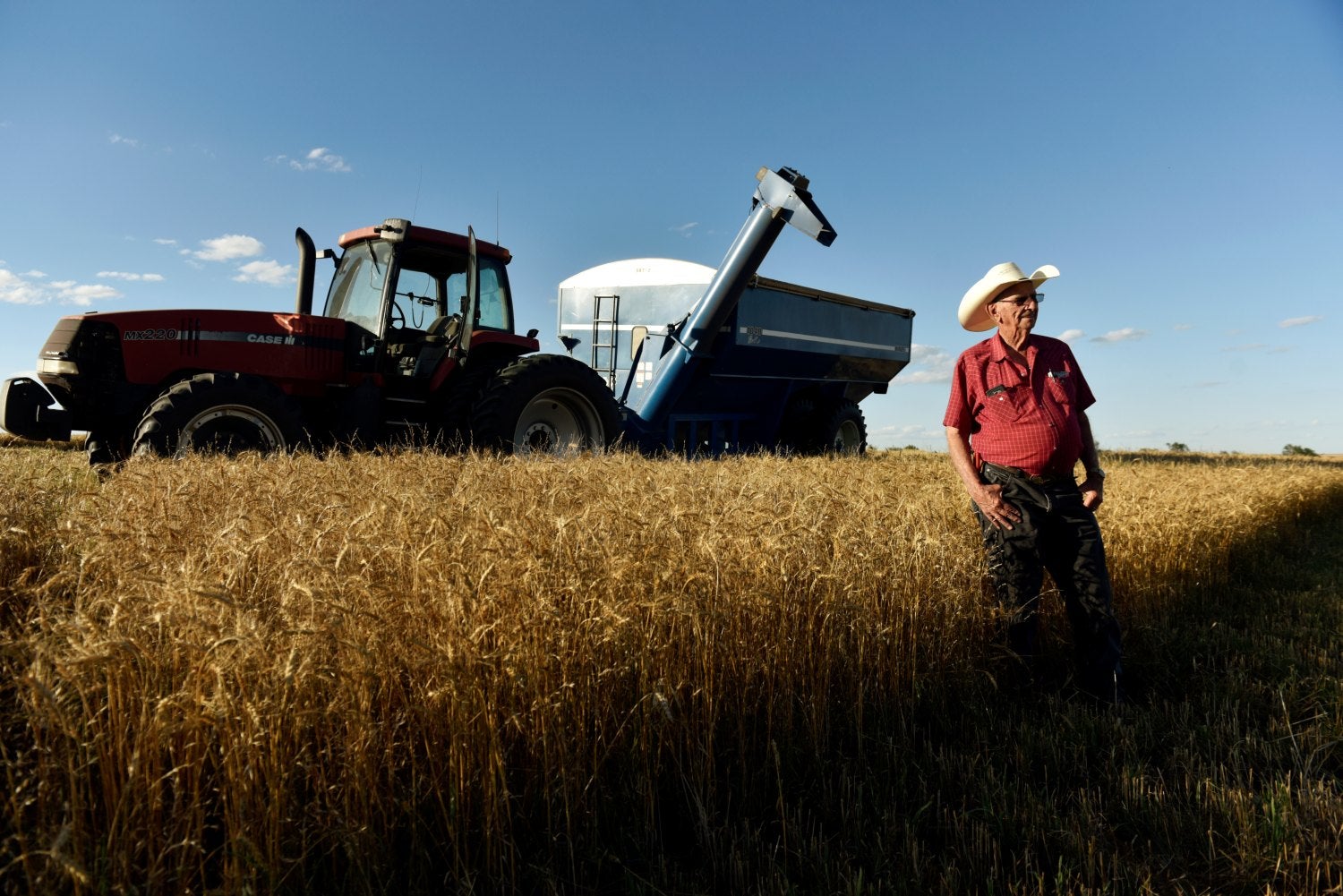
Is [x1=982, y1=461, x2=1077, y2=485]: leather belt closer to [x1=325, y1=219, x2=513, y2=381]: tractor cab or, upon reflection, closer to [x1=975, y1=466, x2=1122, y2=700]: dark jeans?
[x1=975, y1=466, x2=1122, y2=700]: dark jeans

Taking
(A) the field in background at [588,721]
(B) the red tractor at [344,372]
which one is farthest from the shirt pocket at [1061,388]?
(B) the red tractor at [344,372]

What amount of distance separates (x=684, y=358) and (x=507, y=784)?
26.5 ft

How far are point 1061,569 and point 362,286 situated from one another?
22.3 ft

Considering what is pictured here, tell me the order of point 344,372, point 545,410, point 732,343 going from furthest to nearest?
point 732,343
point 545,410
point 344,372

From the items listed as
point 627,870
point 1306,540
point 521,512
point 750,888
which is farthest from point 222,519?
point 1306,540

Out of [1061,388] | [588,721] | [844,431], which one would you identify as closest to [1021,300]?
[1061,388]

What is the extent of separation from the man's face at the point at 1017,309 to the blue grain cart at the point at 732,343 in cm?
592

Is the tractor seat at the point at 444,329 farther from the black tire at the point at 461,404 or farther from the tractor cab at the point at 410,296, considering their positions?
the black tire at the point at 461,404

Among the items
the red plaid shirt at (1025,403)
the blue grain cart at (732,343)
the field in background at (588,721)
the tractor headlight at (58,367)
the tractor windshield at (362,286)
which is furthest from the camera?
the blue grain cart at (732,343)

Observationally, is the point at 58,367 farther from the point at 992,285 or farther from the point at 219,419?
the point at 992,285

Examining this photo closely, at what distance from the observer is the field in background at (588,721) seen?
1.98 meters

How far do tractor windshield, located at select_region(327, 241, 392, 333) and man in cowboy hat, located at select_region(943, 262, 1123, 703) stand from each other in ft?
18.8

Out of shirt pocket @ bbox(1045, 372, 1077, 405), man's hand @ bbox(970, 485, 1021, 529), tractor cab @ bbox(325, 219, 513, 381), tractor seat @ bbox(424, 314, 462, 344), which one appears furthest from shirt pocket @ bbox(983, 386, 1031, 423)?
tractor seat @ bbox(424, 314, 462, 344)

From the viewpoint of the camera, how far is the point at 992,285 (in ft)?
12.8
